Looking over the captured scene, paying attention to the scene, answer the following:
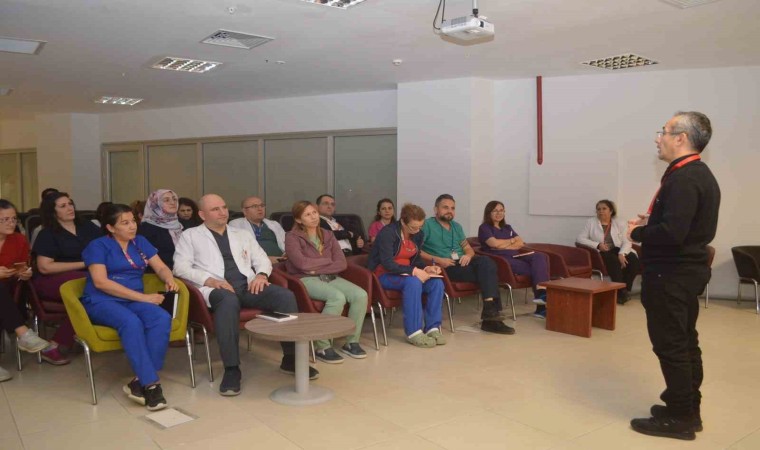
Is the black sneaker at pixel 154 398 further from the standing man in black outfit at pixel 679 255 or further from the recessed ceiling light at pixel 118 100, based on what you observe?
the recessed ceiling light at pixel 118 100

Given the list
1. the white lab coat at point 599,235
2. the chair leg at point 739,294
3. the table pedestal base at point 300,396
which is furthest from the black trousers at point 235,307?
the chair leg at point 739,294

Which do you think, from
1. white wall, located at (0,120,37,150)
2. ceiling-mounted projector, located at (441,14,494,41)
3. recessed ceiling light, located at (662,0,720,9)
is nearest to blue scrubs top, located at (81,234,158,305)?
ceiling-mounted projector, located at (441,14,494,41)

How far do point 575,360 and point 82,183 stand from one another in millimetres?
9633

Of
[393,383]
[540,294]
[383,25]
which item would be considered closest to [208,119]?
[383,25]

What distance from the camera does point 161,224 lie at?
5105mm

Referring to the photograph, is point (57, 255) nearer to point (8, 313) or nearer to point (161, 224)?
point (8, 313)

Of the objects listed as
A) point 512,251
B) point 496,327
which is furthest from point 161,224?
point 512,251

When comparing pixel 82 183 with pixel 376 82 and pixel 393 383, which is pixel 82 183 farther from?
pixel 393 383

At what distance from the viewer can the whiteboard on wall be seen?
7488mm

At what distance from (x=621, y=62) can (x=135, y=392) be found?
595 centimetres

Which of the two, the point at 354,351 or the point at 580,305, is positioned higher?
the point at 580,305

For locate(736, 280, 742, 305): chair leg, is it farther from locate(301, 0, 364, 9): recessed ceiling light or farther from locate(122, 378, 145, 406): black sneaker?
locate(122, 378, 145, 406): black sneaker

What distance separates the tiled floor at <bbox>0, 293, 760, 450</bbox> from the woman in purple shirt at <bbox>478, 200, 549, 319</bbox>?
0.93 metres

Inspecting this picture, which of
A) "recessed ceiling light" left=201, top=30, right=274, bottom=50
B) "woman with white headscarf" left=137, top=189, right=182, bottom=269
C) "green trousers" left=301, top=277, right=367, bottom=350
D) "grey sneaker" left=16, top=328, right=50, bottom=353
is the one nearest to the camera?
"grey sneaker" left=16, top=328, right=50, bottom=353
